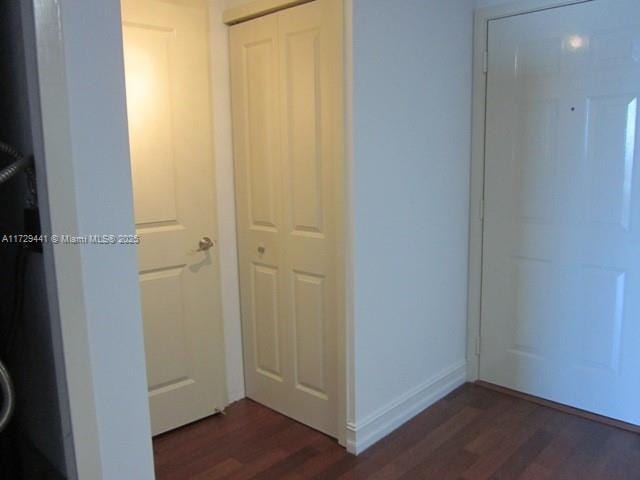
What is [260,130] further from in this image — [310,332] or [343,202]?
[310,332]

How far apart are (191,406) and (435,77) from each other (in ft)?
6.55

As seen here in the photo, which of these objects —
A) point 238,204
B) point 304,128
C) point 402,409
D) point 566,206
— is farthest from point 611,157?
point 238,204

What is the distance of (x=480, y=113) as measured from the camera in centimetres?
277

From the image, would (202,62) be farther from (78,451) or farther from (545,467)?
(545,467)

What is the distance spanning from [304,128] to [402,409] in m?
1.41

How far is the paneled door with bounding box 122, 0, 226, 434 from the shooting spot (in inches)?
89.6

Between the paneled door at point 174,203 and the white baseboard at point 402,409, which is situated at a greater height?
the paneled door at point 174,203

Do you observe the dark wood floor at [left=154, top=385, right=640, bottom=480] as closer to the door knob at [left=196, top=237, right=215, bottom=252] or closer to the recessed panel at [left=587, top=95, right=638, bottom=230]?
the door knob at [left=196, top=237, right=215, bottom=252]

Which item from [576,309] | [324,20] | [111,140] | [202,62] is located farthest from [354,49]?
[576,309]

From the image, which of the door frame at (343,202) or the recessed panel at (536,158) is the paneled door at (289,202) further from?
the recessed panel at (536,158)

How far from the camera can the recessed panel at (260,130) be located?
8.07ft

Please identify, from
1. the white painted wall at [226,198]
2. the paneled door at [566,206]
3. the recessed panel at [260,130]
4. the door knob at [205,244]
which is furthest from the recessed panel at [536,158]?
the door knob at [205,244]

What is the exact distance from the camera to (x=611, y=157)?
2396mm

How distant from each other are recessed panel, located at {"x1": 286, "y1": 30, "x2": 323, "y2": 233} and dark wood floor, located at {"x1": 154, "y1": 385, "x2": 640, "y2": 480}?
998 millimetres
